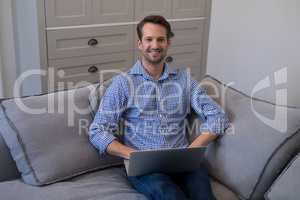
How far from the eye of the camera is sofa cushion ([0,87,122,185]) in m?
1.75

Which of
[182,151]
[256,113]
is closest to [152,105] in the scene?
[182,151]

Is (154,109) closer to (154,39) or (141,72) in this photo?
(141,72)

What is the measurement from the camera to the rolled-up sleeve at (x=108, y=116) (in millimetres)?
1814

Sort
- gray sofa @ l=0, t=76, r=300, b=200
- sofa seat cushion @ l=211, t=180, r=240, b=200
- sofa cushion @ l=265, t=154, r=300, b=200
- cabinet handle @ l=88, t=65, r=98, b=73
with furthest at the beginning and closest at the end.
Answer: cabinet handle @ l=88, t=65, r=98, b=73 → sofa seat cushion @ l=211, t=180, r=240, b=200 → gray sofa @ l=0, t=76, r=300, b=200 → sofa cushion @ l=265, t=154, r=300, b=200

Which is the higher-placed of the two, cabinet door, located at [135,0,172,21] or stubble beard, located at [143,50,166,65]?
cabinet door, located at [135,0,172,21]

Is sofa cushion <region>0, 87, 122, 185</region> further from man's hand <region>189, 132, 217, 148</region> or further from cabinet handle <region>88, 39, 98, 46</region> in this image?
cabinet handle <region>88, 39, 98, 46</region>

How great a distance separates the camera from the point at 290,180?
63.7 inches

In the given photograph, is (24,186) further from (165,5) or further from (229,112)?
(165,5)

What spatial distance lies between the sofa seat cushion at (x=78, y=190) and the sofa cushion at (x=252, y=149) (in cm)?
39

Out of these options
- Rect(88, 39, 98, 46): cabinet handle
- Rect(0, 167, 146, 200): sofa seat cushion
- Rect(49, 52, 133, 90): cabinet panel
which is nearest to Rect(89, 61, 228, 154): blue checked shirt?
Rect(0, 167, 146, 200): sofa seat cushion

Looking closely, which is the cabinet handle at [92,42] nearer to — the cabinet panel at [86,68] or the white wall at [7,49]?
the cabinet panel at [86,68]

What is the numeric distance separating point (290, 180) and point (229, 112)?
1.50ft

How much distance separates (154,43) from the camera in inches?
75.2

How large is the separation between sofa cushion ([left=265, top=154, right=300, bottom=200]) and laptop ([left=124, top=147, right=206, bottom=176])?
31 centimetres
